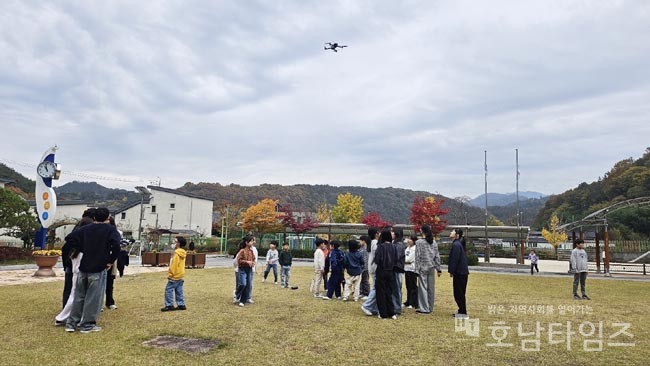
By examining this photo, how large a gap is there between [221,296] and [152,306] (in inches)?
82.5

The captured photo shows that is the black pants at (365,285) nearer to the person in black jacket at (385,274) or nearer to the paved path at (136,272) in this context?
the person in black jacket at (385,274)

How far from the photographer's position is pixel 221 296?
411 inches

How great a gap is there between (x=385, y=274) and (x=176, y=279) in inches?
162

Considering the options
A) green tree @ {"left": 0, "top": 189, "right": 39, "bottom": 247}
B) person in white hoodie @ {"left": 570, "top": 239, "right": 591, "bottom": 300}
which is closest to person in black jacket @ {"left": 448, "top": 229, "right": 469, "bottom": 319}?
person in white hoodie @ {"left": 570, "top": 239, "right": 591, "bottom": 300}

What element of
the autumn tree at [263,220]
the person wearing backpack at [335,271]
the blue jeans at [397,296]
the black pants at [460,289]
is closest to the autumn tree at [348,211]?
the autumn tree at [263,220]

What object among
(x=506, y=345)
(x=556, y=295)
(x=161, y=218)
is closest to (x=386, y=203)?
(x=161, y=218)

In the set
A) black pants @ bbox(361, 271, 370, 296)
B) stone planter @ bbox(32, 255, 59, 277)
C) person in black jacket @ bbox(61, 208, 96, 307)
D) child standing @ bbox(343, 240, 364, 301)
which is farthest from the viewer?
stone planter @ bbox(32, 255, 59, 277)

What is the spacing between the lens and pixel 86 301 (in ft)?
20.7

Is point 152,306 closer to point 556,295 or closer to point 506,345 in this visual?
point 506,345

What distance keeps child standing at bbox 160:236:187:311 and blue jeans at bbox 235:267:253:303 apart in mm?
1341

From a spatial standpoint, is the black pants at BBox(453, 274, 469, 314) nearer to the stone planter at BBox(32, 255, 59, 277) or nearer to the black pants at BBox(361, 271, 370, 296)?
the black pants at BBox(361, 271, 370, 296)

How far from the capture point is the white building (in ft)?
162

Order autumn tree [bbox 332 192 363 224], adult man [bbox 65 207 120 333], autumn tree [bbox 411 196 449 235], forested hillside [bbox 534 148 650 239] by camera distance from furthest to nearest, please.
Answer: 1. forested hillside [bbox 534 148 650 239]
2. autumn tree [bbox 332 192 363 224]
3. autumn tree [bbox 411 196 449 235]
4. adult man [bbox 65 207 120 333]

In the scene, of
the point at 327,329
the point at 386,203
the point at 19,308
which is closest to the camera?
the point at 327,329
